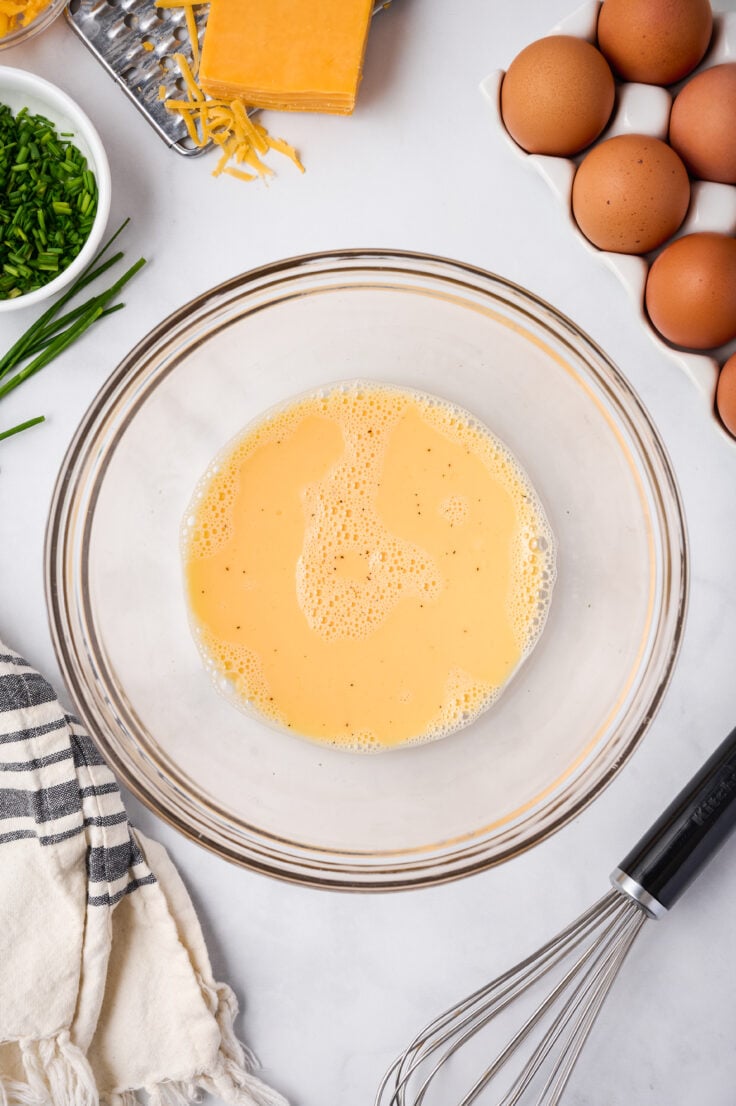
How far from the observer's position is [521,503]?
34.6 inches

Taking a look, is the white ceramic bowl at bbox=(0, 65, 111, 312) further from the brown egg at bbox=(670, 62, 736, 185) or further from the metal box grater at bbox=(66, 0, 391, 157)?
the brown egg at bbox=(670, 62, 736, 185)

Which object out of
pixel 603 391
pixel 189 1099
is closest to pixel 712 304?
pixel 603 391

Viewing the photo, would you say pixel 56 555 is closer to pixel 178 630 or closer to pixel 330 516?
pixel 178 630

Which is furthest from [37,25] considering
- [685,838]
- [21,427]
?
[685,838]

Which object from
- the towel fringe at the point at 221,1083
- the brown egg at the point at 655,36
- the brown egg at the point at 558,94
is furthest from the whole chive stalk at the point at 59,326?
the towel fringe at the point at 221,1083

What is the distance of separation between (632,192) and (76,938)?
848mm

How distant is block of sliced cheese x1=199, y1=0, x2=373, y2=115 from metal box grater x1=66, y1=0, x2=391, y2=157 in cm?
6

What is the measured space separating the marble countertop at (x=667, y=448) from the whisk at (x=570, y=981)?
0.03 metres

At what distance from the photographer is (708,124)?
31.1 inches

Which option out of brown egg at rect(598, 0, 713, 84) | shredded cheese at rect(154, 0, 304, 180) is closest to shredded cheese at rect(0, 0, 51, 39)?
shredded cheese at rect(154, 0, 304, 180)

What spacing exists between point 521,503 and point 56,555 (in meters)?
0.46

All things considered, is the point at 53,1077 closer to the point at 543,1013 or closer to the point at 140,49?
the point at 543,1013

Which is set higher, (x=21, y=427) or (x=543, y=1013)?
(x=21, y=427)

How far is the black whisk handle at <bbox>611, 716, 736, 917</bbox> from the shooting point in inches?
30.9
